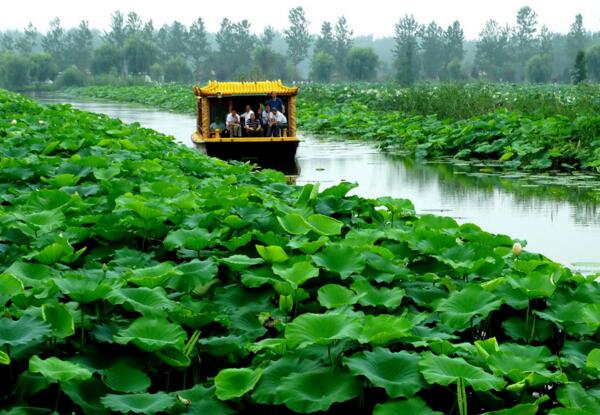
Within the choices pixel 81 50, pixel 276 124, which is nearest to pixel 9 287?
pixel 276 124

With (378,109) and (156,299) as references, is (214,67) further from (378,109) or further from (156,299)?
(156,299)

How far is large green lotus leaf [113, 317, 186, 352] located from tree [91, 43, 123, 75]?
251ft

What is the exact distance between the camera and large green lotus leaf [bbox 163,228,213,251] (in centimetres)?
374

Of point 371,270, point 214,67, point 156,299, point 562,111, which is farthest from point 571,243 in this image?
point 214,67

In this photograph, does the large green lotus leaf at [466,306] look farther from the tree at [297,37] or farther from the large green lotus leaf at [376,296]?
the tree at [297,37]

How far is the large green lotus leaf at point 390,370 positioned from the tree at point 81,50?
8882cm

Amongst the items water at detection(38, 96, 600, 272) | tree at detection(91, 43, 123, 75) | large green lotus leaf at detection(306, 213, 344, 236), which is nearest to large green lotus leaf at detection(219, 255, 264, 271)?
large green lotus leaf at detection(306, 213, 344, 236)

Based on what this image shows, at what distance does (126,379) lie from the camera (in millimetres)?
2588

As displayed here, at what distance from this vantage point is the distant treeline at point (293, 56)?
69.9 metres

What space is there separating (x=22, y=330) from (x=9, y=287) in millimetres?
395

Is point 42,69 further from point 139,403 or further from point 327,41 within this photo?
point 139,403

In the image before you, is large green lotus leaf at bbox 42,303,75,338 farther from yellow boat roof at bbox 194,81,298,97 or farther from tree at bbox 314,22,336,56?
tree at bbox 314,22,336,56

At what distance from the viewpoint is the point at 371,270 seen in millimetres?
3588

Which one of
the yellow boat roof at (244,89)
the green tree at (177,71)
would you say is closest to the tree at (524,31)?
the green tree at (177,71)
